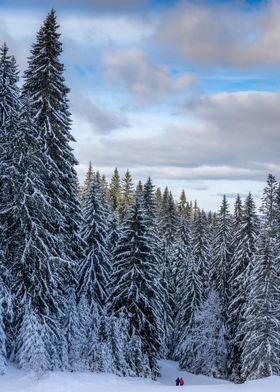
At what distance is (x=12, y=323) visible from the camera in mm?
24438

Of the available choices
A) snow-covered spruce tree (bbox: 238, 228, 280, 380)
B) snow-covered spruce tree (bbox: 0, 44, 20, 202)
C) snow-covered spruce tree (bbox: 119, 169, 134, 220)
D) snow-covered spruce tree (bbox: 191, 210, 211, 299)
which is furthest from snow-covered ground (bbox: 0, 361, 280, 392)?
snow-covered spruce tree (bbox: 119, 169, 134, 220)

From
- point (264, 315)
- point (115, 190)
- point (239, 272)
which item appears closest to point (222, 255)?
point (239, 272)

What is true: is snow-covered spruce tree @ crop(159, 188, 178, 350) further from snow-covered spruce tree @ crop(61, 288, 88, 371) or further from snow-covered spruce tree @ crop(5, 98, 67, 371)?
snow-covered spruce tree @ crop(5, 98, 67, 371)

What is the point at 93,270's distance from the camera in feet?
112

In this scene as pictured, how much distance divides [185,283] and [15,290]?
2991 centimetres

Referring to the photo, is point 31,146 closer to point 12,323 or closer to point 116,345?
point 12,323

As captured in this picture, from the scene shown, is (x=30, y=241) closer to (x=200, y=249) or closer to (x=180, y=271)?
(x=200, y=249)

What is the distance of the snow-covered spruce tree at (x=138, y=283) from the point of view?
33.2 m

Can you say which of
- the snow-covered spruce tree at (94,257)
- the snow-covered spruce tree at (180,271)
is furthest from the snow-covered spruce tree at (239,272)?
the snow-covered spruce tree at (94,257)

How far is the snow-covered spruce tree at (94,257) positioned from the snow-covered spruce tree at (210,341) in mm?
15336

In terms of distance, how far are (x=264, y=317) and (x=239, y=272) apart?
31.3 feet

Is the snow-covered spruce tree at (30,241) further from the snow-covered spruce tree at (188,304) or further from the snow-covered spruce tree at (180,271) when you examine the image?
the snow-covered spruce tree at (180,271)

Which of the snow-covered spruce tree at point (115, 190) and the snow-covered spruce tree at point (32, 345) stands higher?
the snow-covered spruce tree at point (115, 190)

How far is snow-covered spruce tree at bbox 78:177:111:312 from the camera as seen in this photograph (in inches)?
1325
